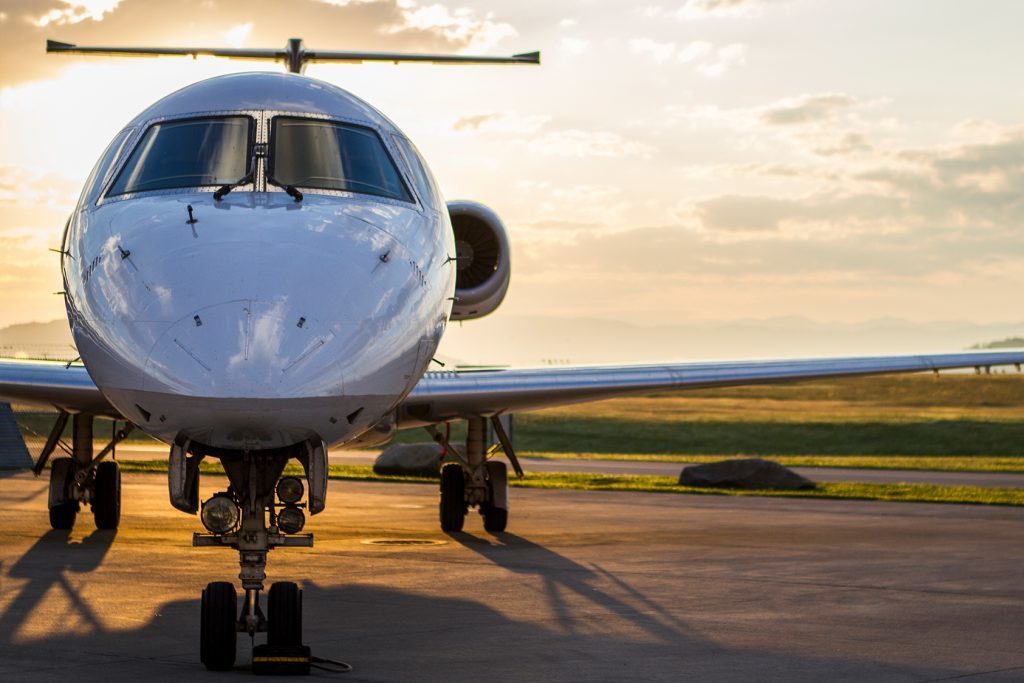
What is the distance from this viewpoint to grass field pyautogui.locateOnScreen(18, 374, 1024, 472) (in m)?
46.1

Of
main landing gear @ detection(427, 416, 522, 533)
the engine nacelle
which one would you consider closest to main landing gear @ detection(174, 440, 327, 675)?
the engine nacelle

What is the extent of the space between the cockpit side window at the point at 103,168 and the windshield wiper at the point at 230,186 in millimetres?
1094

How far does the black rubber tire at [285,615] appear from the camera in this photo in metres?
8.18

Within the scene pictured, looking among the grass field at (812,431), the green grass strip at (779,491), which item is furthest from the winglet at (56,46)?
the grass field at (812,431)

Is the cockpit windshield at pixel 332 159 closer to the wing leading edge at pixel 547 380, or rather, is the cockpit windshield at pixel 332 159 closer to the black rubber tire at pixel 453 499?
Result: the wing leading edge at pixel 547 380

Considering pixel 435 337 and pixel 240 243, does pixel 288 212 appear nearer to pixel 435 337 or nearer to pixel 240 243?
pixel 240 243

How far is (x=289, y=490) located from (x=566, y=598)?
330 centimetres

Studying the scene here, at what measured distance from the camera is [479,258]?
16141 millimetres

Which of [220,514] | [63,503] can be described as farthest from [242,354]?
[63,503]

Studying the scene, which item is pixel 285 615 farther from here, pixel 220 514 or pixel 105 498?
pixel 105 498

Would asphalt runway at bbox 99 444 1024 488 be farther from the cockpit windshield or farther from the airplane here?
the airplane

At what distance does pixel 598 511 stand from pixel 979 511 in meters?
5.23

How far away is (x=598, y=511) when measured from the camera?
19844mm

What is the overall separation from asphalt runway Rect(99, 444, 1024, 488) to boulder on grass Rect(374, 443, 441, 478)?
2649 millimetres
